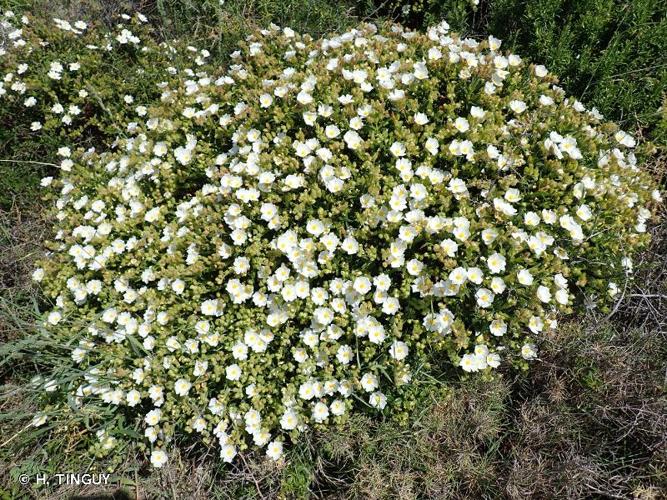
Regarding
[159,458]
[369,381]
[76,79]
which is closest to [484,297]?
[369,381]

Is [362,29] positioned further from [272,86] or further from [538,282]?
[538,282]

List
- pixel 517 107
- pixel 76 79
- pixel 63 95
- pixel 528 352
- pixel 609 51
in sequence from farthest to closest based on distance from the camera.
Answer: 1. pixel 63 95
2. pixel 76 79
3. pixel 609 51
4. pixel 517 107
5. pixel 528 352

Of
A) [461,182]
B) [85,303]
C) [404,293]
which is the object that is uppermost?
[461,182]

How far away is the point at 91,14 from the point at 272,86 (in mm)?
2500

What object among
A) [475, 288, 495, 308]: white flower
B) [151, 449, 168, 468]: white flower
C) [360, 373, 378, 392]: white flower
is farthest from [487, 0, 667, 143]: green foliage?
[151, 449, 168, 468]: white flower

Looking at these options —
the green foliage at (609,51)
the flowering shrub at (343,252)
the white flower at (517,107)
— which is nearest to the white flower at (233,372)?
the flowering shrub at (343,252)

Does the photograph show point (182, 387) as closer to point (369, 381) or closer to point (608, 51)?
point (369, 381)

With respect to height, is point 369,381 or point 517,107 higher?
point 517,107

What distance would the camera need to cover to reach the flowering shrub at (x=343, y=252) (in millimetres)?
2531

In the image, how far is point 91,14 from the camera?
4.57 m

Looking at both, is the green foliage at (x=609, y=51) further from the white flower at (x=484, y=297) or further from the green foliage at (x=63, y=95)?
the green foliage at (x=63, y=95)

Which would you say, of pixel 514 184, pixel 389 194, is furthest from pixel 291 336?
pixel 514 184

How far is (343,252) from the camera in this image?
104 inches

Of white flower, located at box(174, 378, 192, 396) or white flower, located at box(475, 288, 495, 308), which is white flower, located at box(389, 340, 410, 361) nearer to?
white flower, located at box(475, 288, 495, 308)
